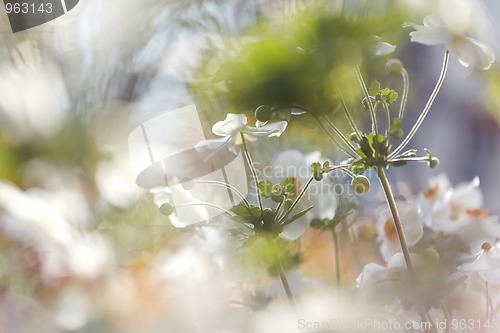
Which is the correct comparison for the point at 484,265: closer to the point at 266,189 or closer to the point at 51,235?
the point at 266,189

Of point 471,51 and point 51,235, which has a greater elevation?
point 471,51

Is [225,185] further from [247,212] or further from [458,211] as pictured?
[458,211]

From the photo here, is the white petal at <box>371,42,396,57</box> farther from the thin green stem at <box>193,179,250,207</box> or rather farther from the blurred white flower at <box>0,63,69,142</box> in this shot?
the blurred white flower at <box>0,63,69,142</box>

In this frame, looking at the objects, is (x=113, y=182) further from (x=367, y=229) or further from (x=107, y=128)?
(x=367, y=229)

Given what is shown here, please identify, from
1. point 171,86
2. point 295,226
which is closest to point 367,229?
point 295,226

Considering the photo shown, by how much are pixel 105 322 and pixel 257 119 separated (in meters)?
0.18

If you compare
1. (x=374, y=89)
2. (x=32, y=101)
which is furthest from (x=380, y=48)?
(x=32, y=101)

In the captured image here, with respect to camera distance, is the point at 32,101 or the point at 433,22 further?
the point at 32,101

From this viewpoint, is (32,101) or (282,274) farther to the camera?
(32,101)

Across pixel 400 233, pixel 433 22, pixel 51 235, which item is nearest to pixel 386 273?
pixel 400 233

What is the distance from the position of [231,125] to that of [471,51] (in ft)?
0.42

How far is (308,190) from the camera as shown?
0.32 metres

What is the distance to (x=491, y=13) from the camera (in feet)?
1.15

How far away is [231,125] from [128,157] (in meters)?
0.12
